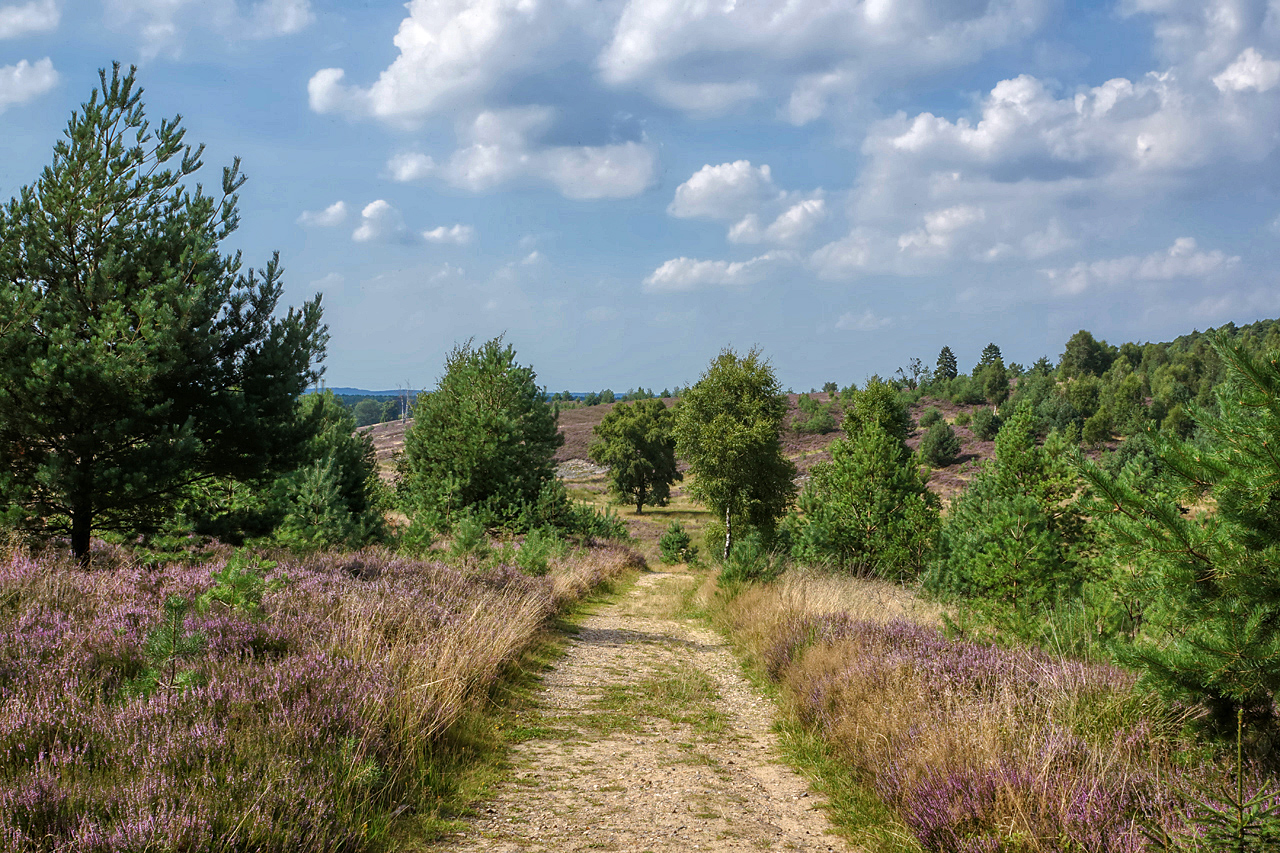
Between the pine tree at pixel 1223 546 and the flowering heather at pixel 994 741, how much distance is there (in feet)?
2.04

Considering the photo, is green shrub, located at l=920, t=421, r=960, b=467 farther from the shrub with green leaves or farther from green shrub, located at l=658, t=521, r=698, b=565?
the shrub with green leaves

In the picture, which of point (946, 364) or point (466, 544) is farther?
point (946, 364)

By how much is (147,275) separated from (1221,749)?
1073 cm

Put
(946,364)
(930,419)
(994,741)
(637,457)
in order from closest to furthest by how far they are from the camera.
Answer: (994,741), (637,457), (930,419), (946,364)

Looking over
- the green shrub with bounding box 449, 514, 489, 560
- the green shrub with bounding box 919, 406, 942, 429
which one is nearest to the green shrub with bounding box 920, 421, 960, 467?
the green shrub with bounding box 919, 406, 942, 429

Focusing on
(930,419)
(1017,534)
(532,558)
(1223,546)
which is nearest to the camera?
(1223,546)

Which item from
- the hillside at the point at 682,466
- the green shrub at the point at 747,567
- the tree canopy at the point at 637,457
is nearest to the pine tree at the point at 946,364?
the hillside at the point at 682,466

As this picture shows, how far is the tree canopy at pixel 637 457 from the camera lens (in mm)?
63188

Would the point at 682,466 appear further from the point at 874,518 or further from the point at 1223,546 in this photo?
the point at 1223,546

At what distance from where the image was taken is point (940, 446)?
236ft

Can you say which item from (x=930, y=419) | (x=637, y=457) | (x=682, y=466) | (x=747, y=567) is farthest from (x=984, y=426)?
(x=747, y=567)

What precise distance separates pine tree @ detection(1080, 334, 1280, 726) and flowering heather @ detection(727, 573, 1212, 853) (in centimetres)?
62

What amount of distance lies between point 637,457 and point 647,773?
5832 centimetres

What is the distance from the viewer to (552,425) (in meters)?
23.3
